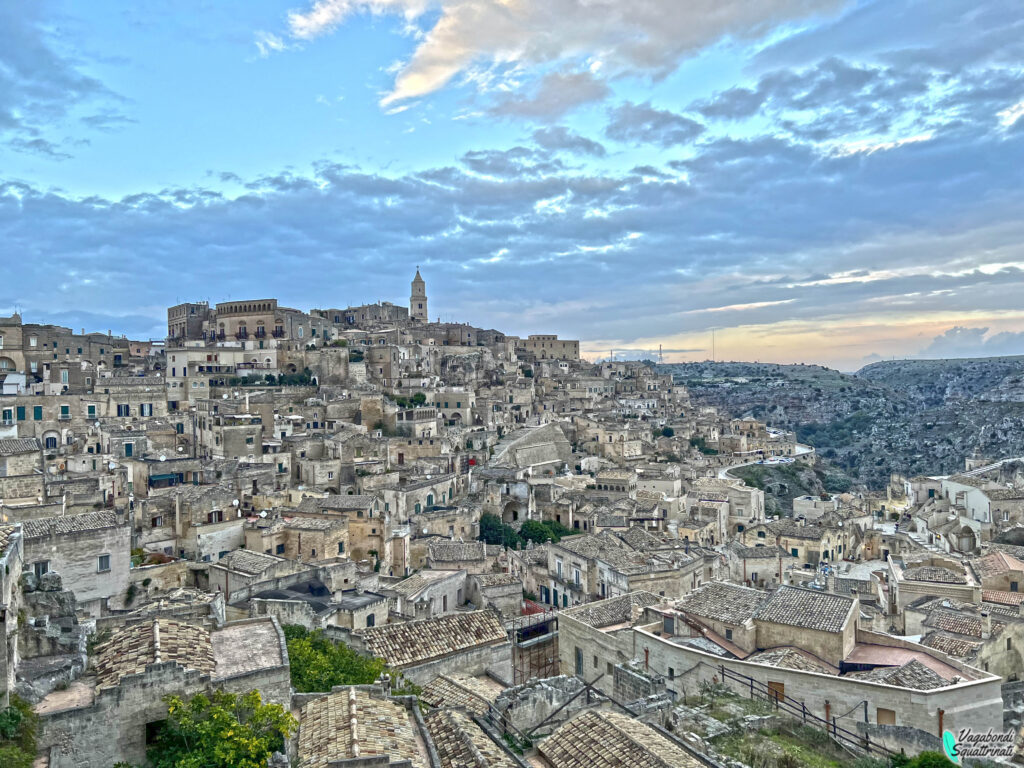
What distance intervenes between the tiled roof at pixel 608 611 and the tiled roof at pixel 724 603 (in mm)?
1507

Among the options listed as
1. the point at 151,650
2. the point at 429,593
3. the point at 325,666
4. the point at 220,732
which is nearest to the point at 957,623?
the point at 429,593

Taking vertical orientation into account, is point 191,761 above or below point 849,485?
above

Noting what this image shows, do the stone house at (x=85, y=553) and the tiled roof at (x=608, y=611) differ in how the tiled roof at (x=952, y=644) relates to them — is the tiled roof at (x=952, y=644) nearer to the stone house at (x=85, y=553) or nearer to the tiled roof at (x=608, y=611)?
the tiled roof at (x=608, y=611)

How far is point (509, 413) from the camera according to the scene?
223 feet

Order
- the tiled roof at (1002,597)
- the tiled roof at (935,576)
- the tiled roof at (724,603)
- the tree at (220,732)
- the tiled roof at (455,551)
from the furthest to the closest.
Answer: the tiled roof at (455,551), the tiled roof at (935,576), the tiled roof at (1002,597), the tiled roof at (724,603), the tree at (220,732)

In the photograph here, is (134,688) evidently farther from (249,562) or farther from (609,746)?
(249,562)

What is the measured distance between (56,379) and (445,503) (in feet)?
104

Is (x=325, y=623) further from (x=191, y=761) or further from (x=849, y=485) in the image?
(x=849, y=485)

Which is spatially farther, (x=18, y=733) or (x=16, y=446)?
(x=16, y=446)

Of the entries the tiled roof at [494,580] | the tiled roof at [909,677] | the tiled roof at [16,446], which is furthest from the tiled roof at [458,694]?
the tiled roof at [16,446]

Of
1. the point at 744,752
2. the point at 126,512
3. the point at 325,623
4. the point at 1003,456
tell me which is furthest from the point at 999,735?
the point at 1003,456

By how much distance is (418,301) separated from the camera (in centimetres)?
10831

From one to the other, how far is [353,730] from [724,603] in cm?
1220

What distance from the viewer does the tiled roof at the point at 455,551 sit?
1134 inches
